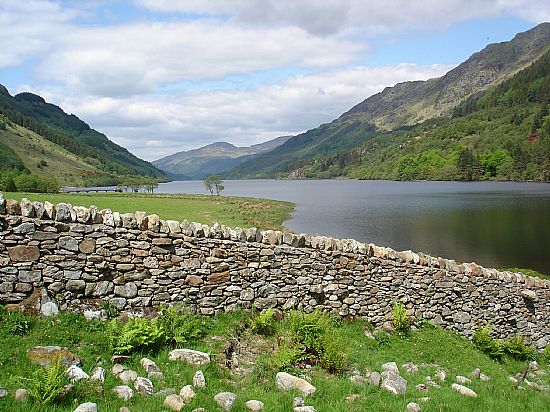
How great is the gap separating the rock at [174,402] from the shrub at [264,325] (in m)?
4.18

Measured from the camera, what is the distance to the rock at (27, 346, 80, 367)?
6812 mm

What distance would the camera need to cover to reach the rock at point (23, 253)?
902cm

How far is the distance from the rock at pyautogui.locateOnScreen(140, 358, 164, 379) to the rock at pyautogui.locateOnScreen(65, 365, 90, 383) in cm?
98

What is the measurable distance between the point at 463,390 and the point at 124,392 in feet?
21.2

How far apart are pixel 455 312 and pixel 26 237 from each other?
12.9 metres

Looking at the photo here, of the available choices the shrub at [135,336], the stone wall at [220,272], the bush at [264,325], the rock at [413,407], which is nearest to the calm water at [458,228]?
the stone wall at [220,272]

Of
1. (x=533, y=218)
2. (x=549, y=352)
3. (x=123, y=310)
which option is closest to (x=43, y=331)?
(x=123, y=310)

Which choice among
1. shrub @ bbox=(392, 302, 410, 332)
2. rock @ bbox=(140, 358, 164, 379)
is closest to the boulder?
rock @ bbox=(140, 358, 164, 379)

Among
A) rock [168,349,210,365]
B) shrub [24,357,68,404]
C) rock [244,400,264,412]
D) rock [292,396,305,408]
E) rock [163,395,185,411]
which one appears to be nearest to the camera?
shrub [24,357,68,404]

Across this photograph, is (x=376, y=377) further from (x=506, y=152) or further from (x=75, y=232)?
(x=506, y=152)

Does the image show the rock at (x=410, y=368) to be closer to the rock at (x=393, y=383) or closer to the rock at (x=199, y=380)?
the rock at (x=393, y=383)

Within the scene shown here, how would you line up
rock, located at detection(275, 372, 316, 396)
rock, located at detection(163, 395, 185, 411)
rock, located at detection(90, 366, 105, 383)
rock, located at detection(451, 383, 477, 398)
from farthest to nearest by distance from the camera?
1. rock, located at detection(451, 383, 477, 398)
2. rock, located at detection(275, 372, 316, 396)
3. rock, located at detection(90, 366, 105, 383)
4. rock, located at detection(163, 395, 185, 411)

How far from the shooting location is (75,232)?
31.2ft

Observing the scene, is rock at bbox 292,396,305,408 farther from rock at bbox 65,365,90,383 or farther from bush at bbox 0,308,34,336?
bush at bbox 0,308,34,336
